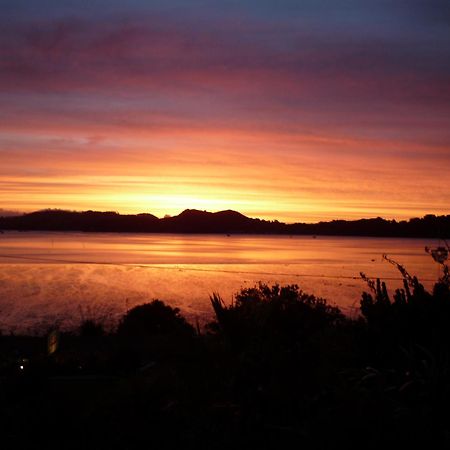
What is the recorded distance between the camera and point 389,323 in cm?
802

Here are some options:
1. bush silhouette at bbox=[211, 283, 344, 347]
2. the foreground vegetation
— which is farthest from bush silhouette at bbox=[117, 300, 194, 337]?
bush silhouette at bbox=[211, 283, 344, 347]

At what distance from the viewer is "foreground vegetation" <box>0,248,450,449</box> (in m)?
6.12

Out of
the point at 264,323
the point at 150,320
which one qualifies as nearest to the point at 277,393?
the point at 264,323

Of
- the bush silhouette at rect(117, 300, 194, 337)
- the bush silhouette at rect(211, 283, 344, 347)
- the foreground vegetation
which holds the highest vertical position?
the bush silhouette at rect(211, 283, 344, 347)

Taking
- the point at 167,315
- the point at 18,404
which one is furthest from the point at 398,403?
the point at 167,315

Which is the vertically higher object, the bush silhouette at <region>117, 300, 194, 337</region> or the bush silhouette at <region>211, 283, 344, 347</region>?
the bush silhouette at <region>211, 283, 344, 347</region>

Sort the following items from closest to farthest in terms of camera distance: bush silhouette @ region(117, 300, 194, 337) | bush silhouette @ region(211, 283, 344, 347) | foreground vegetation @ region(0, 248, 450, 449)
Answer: foreground vegetation @ region(0, 248, 450, 449), bush silhouette @ region(211, 283, 344, 347), bush silhouette @ region(117, 300, 194, 337)

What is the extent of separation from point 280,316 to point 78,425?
10.2 ft

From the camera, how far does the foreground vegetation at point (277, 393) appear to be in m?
6.12

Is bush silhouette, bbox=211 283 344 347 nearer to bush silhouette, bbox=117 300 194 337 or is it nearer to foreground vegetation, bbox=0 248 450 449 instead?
foreground vegetation, bbox=0 248 450 449

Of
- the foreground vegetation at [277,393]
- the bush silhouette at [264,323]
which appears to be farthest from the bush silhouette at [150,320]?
the bush silhouette at [264,323]

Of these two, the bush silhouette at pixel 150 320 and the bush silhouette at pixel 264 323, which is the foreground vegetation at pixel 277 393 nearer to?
the bush silhouette at pixel 264 323

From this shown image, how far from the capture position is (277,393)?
7.11m

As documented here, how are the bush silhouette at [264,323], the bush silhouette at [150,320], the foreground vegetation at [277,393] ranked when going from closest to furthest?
the foreground vegetation at [277,393]
the bush silhouette at [264,323]
the bush silhouette at [150,320]
